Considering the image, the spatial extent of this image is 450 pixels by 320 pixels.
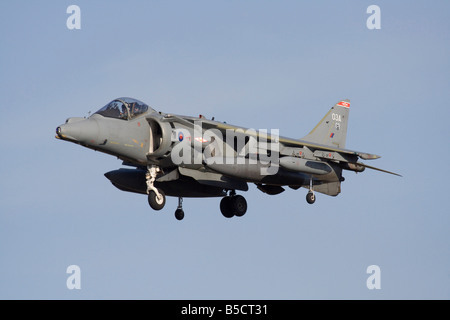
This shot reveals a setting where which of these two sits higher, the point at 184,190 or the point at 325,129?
the point at 325,129

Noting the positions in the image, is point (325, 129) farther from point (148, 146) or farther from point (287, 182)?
point (148, 146)

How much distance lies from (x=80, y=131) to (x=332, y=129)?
9.75m

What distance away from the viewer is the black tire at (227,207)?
28.8m

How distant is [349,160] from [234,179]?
11.7ft

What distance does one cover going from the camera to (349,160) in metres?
28.2

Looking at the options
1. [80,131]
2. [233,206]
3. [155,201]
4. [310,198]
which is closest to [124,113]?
[80,131]

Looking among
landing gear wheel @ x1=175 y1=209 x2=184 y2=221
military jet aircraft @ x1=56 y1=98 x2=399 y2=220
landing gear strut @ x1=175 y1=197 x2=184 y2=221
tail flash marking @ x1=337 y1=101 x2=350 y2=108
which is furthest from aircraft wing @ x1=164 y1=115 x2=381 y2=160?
tail flash marking @ x1=337 y1=101 x2=350 y2=108

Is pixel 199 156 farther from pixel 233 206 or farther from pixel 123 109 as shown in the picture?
pixel 233 206

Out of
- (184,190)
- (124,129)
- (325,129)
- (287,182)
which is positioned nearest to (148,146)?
(124,129)

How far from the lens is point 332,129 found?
3073 cm

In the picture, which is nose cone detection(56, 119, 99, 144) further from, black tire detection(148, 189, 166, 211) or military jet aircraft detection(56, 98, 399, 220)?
black tire detection(148, 189, 166, 211)

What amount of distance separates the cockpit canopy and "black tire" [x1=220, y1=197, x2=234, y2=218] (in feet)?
15.1

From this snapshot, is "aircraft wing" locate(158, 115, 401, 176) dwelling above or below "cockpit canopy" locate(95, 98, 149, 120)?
below

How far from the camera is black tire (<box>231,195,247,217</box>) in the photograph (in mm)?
28688
